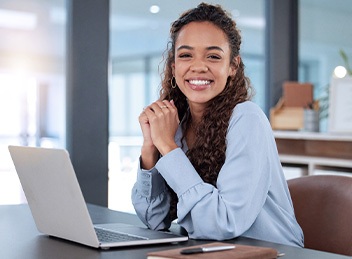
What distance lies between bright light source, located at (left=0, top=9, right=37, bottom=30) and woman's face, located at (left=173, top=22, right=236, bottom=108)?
148 centimetres

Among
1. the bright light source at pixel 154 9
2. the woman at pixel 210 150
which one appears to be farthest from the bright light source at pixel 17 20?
the woman at pixel 210 150

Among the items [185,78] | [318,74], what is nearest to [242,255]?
[185,78]

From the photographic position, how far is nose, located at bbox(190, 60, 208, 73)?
187 cm

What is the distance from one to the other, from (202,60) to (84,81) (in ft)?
5.07

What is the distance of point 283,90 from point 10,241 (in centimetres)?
312

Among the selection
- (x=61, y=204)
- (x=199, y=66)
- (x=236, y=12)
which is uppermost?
(x=236, y=12)

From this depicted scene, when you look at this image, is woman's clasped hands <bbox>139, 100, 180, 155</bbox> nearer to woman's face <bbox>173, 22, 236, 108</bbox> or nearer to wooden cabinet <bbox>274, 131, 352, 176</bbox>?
woman's face <bbox>173, 22, 236, 108</bbox>

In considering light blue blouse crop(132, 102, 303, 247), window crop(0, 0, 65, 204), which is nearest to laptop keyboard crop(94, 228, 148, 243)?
light blue blouse crop(132, 102, 303, 247)

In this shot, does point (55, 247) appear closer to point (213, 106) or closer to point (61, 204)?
point (61, 204)

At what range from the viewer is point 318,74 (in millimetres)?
4477

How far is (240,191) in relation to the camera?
164cm

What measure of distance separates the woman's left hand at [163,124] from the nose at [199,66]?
0.13m

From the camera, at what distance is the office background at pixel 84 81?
314cm

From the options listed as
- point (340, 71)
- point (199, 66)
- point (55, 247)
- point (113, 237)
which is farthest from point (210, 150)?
point (340, 71)
